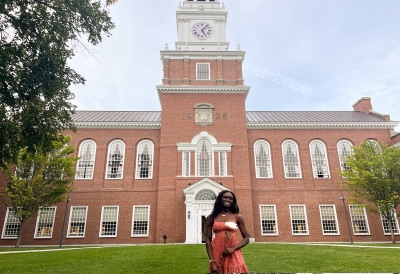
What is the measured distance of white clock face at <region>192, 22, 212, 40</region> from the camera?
99.5 feet

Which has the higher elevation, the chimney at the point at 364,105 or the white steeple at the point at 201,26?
the white steeple at the point at 201,26

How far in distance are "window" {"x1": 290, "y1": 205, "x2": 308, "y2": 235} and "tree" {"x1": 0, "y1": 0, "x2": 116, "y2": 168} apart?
65.6 ft

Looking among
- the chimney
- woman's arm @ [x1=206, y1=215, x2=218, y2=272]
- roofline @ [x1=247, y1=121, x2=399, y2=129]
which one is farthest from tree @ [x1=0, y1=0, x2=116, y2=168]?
the chimney

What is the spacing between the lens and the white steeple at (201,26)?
29781mm

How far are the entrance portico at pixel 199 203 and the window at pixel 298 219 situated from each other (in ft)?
21.9

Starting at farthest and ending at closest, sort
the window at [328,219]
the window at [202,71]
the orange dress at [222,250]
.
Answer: the window at [202,71] → the window at [328,219] → the orange dress at [222,250]

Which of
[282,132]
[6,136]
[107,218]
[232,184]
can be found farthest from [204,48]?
[6,136]

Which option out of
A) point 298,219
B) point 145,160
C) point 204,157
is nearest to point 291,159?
point 298,219

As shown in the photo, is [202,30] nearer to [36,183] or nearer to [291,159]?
[291,159]

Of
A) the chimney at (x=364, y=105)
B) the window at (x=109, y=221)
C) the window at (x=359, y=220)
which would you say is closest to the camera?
the window at (x=109, y=221)

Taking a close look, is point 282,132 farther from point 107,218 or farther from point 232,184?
point 107,218

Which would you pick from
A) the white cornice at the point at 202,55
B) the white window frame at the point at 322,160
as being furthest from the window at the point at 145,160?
the white window frame at the point at 322,160

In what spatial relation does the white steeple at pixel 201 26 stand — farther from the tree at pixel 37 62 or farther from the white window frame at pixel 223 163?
the tree at pixel 37 62

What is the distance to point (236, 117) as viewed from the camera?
26438 mm
